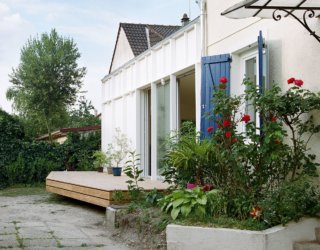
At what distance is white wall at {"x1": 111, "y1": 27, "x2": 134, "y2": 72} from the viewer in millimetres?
21269

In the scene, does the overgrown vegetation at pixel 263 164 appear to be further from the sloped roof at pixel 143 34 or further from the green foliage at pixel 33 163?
the sloped roof at pixel 143 34

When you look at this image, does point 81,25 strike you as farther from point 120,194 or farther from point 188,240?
point 188,240

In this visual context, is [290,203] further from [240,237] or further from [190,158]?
[190,158]

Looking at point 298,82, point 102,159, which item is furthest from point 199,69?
point 102,159

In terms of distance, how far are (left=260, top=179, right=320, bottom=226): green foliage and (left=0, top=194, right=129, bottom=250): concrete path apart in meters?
1.93

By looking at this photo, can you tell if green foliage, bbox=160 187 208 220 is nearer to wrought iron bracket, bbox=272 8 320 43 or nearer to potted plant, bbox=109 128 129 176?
wrought iron bracket, bbox=272 8 320 43

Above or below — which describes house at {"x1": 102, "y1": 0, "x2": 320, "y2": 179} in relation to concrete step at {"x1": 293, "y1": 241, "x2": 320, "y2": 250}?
above

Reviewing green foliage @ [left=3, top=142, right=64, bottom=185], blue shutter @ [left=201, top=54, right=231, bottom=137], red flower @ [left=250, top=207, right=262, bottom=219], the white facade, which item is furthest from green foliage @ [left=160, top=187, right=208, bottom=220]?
green foliage @ [left=3, top=142, right=64, bottom=185]

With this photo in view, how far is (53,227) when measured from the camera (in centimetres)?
740

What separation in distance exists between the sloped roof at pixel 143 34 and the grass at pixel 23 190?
23.9 feet

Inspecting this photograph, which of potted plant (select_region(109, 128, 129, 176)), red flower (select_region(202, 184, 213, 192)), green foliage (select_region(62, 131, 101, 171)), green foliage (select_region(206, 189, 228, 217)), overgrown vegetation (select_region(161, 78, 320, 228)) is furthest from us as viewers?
green foliage (select_region(62, 131, 101, 171))

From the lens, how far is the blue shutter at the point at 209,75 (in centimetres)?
786

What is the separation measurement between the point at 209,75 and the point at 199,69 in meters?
1.06

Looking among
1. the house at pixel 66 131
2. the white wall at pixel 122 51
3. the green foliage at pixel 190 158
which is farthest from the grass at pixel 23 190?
the white wall at pixel 122 51
